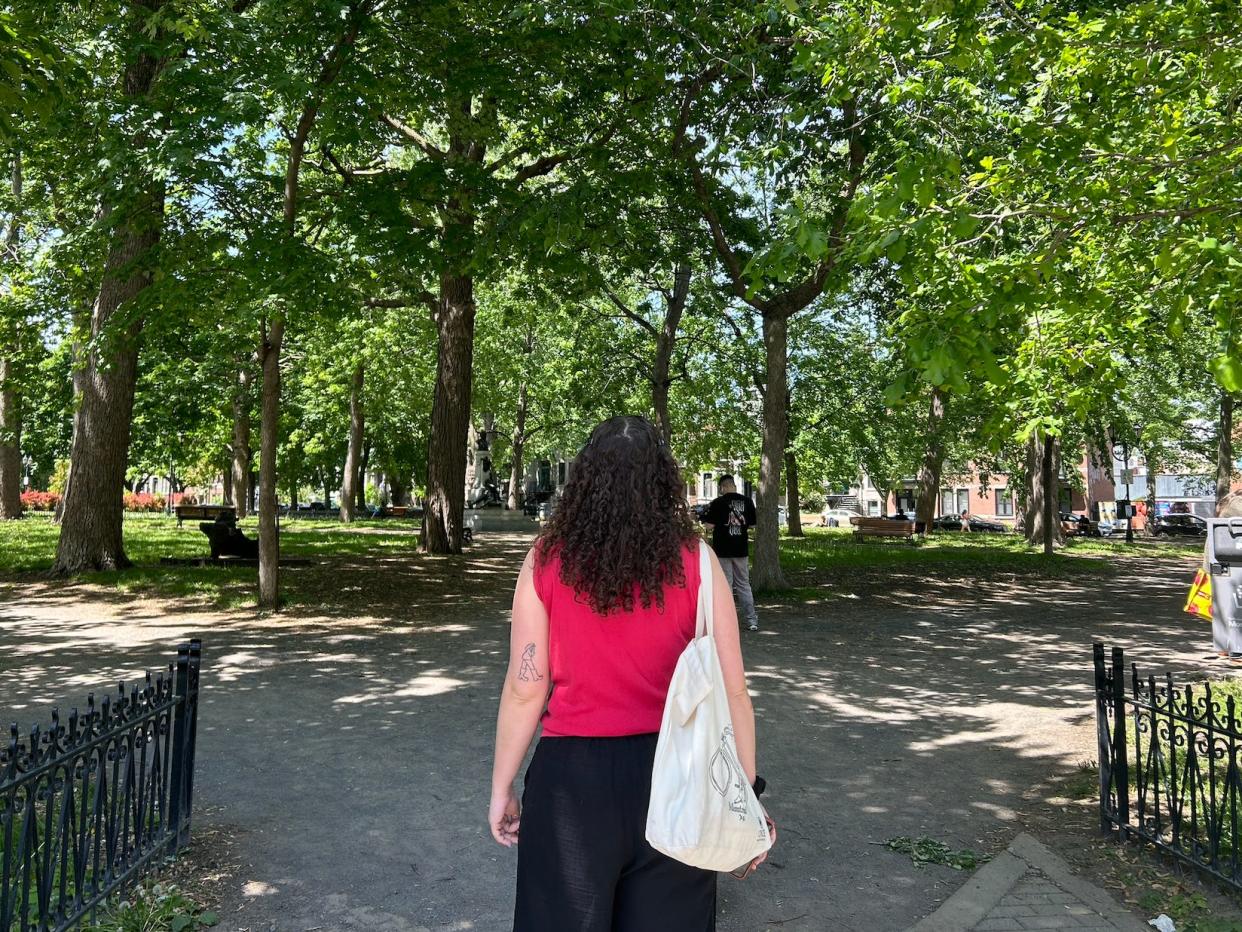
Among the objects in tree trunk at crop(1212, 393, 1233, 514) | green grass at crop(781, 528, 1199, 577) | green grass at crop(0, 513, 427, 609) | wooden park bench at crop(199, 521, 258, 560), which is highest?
tree trunk at crop(1212, 393, 1233, 514)

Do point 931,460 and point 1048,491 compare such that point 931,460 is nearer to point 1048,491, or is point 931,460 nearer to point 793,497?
point 1048,491

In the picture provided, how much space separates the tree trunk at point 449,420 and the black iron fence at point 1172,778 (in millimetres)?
16390

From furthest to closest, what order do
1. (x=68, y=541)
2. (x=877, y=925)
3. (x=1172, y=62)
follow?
(x=68, y=541) < (x=1172, y=62) < (x=877, y=925)

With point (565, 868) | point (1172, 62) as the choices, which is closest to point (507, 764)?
point (565, 868)

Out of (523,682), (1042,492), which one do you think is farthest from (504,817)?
(1042,492)

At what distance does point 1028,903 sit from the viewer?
3.99 metres

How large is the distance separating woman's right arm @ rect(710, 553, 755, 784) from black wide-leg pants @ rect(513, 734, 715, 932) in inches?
10.3

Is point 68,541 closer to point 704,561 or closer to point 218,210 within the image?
point 218,210

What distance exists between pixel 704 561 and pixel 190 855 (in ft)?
11.1

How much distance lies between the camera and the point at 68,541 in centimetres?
1454

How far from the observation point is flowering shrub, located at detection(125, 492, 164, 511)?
169 feet

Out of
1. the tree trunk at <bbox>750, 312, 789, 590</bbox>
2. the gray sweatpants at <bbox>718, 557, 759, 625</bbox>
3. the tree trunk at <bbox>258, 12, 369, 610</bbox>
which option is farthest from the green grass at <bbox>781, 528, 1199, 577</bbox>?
the tree trunk at <bbox>258, 12, 369, 610</bbox>

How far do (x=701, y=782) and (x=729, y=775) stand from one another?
97 millimetres

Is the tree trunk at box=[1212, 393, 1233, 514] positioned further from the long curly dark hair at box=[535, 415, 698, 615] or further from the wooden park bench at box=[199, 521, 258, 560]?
the long curly dark hair at box=[535, 415, 698, 615]
